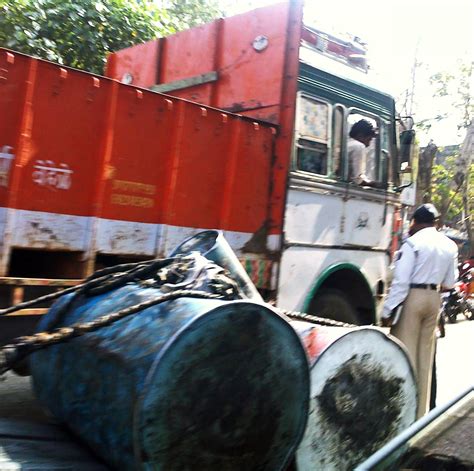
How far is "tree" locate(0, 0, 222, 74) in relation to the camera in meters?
8.84

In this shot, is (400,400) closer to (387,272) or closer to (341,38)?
(387,272)

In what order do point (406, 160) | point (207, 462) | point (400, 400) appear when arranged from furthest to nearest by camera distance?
1. point (406, 160)
2. point (400, 400)
3. point (207, 462)

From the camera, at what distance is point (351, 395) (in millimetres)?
2867

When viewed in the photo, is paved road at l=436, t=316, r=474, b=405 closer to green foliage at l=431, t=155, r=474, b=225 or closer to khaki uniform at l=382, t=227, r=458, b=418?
khaki uniform at l=382, t=227, r=458, b=418

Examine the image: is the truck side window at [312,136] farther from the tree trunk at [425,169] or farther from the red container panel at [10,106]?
the tree trunk at [425,169]

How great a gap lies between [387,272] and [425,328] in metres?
1.39

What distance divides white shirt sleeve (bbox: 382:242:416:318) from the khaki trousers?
0.08 meters

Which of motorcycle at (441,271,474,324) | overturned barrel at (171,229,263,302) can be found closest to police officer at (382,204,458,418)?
overturned barrel at (171,229,263,302)

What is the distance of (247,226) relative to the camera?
4574mm

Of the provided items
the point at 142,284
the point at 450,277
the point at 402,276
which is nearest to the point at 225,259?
the point at 142,284

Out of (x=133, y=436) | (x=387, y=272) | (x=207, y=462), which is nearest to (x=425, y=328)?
(x=387, y=272)

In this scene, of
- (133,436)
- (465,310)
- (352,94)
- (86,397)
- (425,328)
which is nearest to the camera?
(133,436)

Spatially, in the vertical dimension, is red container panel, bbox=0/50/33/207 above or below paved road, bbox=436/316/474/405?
above

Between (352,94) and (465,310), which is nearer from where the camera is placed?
(352,94)
